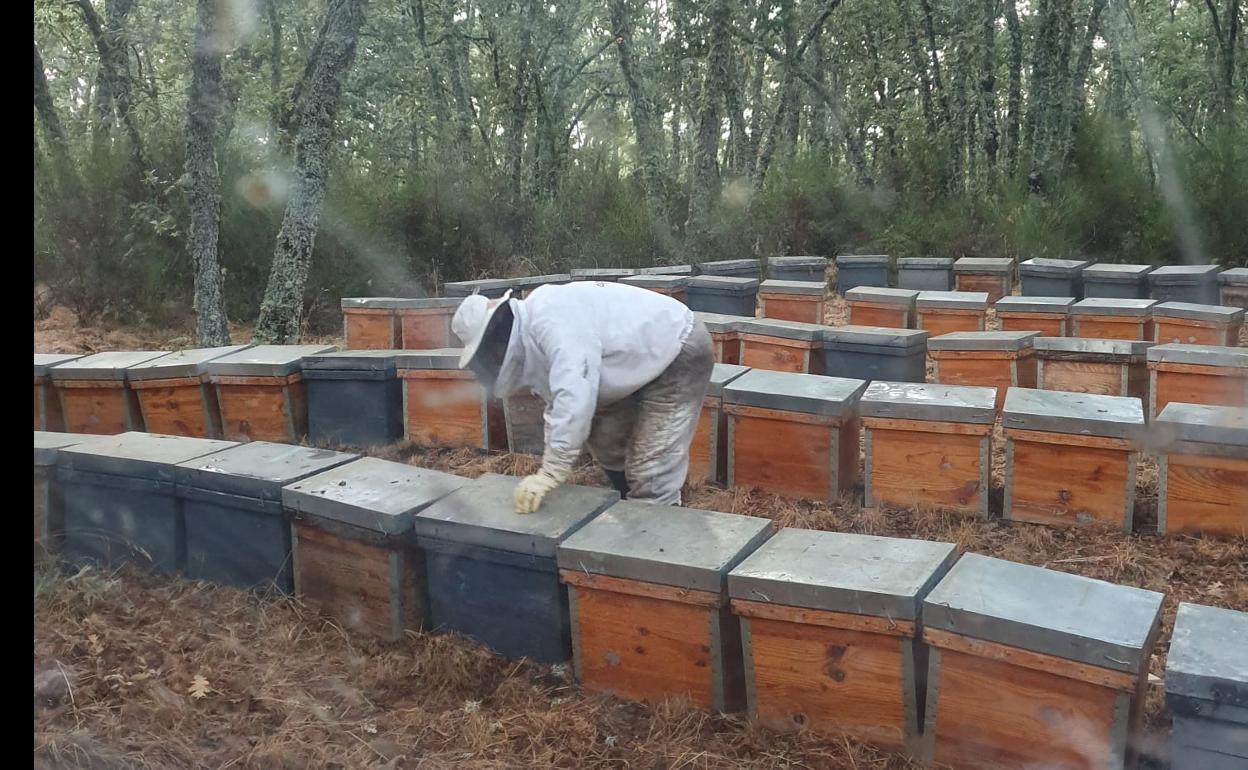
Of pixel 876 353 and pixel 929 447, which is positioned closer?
pixel 929 447

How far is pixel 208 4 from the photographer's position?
5.76m

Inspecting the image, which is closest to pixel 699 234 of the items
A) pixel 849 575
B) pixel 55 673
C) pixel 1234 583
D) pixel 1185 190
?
pixel 1185 190

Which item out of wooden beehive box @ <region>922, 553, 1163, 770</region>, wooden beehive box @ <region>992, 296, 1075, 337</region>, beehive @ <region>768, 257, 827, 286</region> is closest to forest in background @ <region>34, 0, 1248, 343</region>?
beehive @ <region>768, 257, 827, 286</region>

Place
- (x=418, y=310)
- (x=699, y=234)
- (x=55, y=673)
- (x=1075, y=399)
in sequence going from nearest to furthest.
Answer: (x=55, y=673) → (x=1075, y=399) → (x=418, y=310) → (x=699, y=234)

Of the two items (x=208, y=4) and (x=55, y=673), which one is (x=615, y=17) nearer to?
(x=208, y=4)

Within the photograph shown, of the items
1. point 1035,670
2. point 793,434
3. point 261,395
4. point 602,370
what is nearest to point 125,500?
point 602,370

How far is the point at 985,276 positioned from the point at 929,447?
501 centimetres

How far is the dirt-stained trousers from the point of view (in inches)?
156

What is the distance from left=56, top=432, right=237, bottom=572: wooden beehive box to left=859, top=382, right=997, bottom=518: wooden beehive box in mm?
2816

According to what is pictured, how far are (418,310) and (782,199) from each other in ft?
21.3

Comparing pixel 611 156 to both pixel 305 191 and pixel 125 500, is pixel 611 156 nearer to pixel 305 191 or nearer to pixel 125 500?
pixel 305 191

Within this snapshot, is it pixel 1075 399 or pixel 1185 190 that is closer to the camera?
pixel 1075 399

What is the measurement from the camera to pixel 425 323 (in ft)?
22.7

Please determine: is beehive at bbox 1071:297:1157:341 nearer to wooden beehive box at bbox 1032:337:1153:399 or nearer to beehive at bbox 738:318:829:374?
wooden beehive box at bbox 1032:337:1153:399
